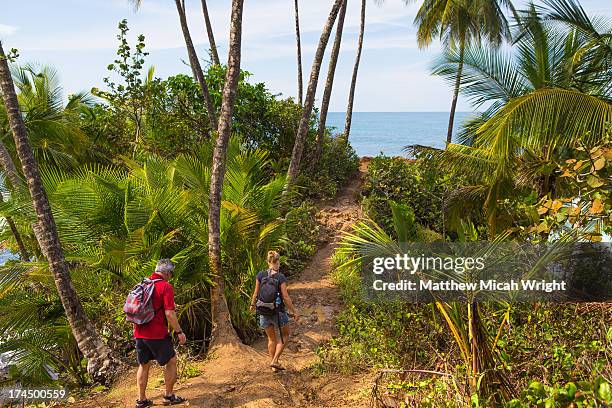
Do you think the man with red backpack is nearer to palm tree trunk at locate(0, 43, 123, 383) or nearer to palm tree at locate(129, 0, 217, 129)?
palm tree trunk at locate(0, 43, 123, 383)

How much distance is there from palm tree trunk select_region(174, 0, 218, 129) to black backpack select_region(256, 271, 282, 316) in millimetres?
8693

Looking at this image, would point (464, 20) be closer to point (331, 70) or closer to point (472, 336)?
point (331, 70)

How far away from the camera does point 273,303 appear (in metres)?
6.77

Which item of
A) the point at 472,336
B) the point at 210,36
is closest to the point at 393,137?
the point at 210,36

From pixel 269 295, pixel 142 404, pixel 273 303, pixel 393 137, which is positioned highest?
pixel 393 137

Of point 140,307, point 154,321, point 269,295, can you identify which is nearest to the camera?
point 140,307

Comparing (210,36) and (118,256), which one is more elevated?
(210,36)

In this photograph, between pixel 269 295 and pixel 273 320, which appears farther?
pixel 273 320

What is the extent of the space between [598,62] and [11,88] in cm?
820

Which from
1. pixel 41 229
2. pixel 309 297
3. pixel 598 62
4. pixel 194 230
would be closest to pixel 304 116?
pixel 309 297

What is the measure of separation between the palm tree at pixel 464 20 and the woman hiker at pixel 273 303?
14304mm

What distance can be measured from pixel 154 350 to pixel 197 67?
10.5 m

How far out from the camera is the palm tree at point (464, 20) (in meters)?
19.7

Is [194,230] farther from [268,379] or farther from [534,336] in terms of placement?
[534,336]
